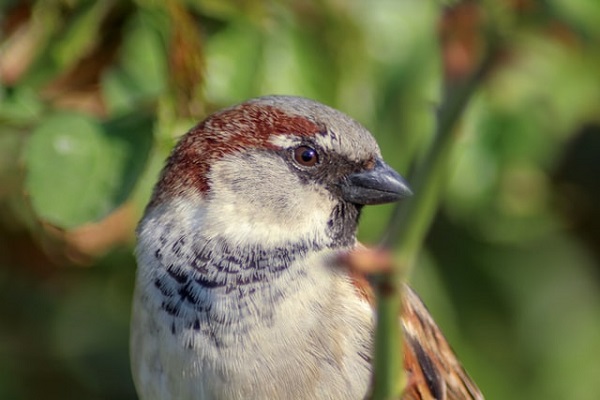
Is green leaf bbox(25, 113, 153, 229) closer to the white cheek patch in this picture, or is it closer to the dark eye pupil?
the white cheek patch

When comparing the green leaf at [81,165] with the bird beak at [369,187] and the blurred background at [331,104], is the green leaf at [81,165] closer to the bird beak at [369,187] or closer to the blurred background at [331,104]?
the blurred background at [331,104]

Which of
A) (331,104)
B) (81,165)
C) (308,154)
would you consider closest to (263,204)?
(308,154)

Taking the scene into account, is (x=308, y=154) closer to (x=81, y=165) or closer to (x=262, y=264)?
(x=262, y=264)

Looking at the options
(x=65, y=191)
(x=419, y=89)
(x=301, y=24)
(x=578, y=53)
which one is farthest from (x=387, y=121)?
(x=65, y=191)

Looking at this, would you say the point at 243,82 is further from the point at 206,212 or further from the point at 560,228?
the point at 560,228

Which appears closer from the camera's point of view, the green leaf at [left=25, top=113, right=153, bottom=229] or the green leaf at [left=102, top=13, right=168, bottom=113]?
the green leaf at [left=25, top=113, right=153, bottom=229]

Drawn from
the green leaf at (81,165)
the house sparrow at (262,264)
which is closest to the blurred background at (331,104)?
the green leaf at (81,165)

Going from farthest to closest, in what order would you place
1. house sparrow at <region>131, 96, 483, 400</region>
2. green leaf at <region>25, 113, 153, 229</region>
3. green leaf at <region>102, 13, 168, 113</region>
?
green leaf at <region>102, 13, 168, 113</region>
green leaf at <region>25, 113, 153, 229</region>
house sparrow at <region>131, 96, 483, 400</region>

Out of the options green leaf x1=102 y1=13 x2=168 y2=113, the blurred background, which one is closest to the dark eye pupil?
the blurred background
